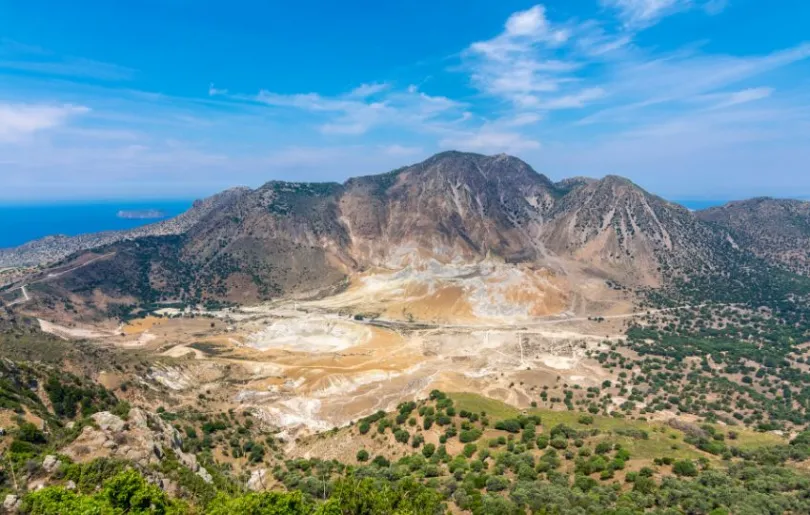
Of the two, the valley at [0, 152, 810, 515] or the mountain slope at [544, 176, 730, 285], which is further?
the mountain slope at [544, 176, 730, 285]

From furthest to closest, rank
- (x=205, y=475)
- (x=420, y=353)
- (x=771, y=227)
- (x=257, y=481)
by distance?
1. (x=771, y=227)
2. (x=420, y=353)
3. (x=257, y=481)
4. (x=205, y=475)

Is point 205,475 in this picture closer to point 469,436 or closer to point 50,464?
point 50,464

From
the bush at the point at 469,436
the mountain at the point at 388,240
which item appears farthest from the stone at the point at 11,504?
the mountain at the point at 388,240

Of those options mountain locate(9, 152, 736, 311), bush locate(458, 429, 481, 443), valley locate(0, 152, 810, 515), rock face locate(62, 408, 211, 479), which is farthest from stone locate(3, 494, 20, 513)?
mountain locate(9, 152, 736, 311)

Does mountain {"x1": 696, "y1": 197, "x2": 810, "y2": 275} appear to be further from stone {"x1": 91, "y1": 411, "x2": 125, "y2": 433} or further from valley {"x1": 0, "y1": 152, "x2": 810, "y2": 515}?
stone {"x1": 91, "y1": 411, "x2": 125, "y2": 433}

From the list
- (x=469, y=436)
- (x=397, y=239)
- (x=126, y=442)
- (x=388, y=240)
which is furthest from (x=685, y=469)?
(x=388, y=240)
